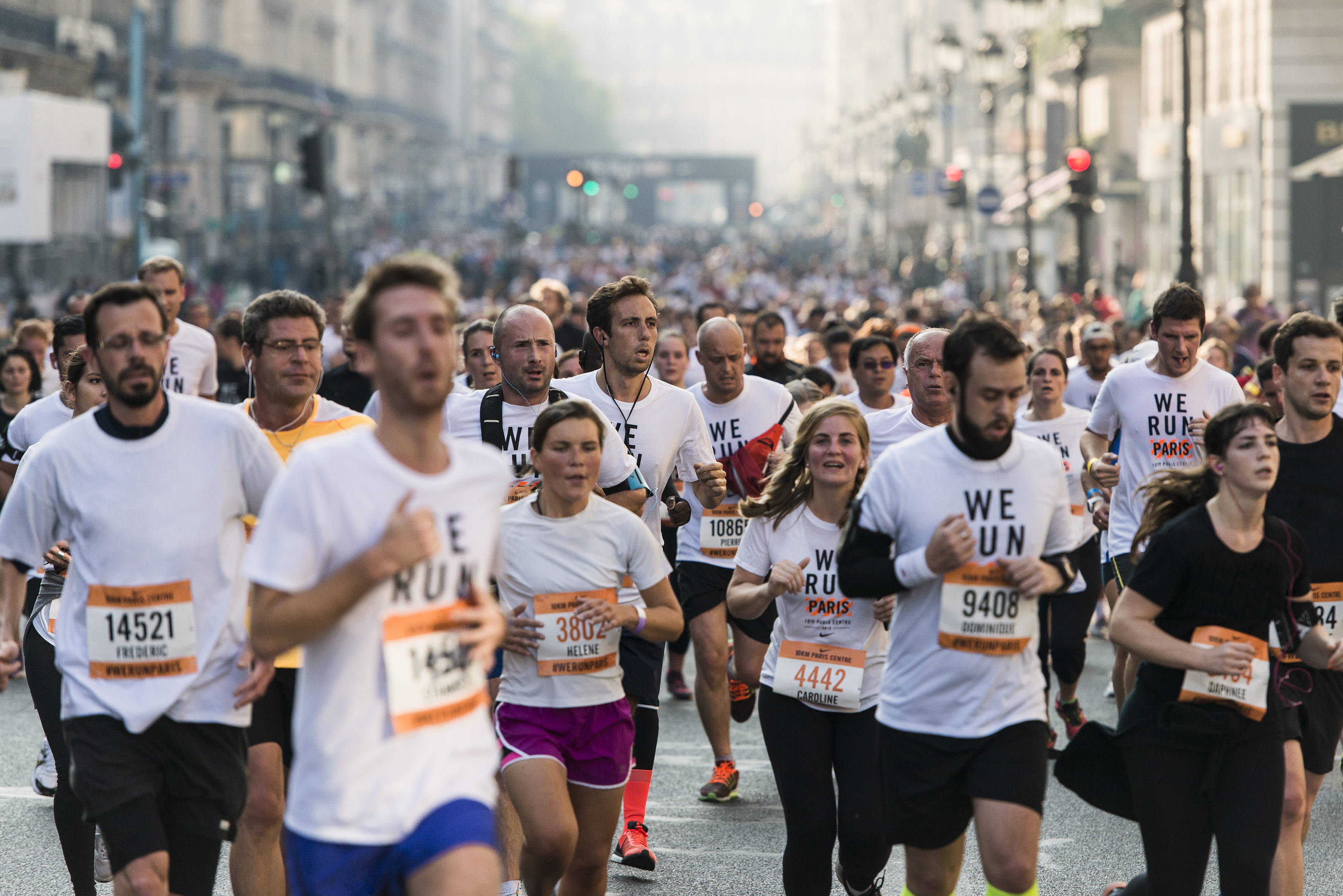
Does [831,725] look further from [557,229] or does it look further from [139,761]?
[557,229]

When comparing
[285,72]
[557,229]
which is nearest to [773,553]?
[285,72]

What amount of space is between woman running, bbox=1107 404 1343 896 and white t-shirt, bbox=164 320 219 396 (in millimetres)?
5726

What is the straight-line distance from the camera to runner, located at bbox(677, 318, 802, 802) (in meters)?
7.88

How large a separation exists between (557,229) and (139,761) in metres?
83.3

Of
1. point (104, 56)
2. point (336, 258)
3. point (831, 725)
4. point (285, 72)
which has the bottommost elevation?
point (831, 725)

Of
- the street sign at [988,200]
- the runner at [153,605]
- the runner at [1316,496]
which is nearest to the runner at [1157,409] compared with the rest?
the runner at [1316,496]

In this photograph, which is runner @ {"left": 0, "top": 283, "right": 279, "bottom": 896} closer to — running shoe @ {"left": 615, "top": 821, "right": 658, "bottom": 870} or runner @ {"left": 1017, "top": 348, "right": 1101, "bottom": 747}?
running shoe @ {"left": 615, "top": 821, "right": 658, "bottom": 870}

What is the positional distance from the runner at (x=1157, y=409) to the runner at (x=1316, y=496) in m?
1.93

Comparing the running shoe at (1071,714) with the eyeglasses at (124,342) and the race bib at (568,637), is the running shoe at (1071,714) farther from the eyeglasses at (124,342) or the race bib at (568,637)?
the eyeglasses at (124,342)

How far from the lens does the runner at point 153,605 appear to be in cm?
451

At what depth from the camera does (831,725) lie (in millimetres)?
5785

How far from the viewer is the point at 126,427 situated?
456 centimetres

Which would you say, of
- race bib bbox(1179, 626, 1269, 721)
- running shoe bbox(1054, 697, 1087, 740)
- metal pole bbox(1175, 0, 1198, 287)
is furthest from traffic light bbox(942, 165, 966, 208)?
race bib bbox(1179, 626, 1269, 721)

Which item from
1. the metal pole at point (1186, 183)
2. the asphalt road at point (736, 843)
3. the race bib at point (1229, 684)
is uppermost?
the metal pole at point (1186, 183)
